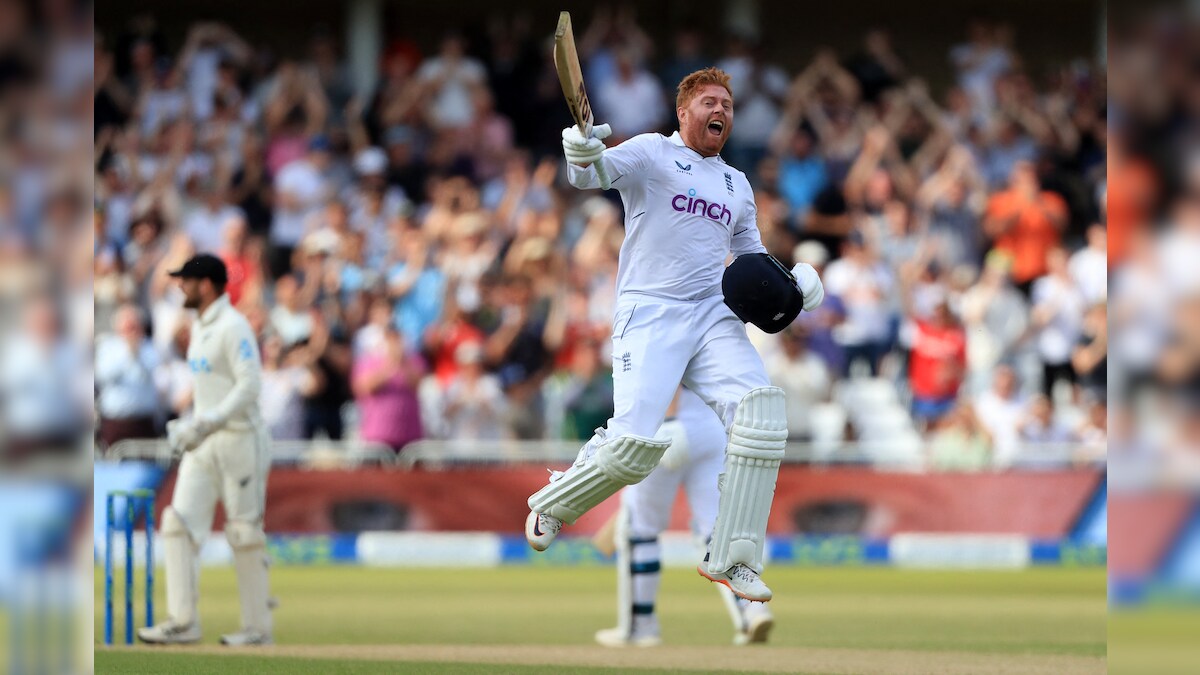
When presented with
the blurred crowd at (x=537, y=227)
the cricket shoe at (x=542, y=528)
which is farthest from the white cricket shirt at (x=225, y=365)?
the blurred crowd at (x=537, y=227)

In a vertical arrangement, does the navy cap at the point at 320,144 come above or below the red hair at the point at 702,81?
above

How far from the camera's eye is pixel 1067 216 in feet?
58.0

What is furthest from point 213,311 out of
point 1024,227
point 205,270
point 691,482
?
point 1024,227

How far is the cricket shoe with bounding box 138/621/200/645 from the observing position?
907 centimetres

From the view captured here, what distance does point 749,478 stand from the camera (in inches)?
269

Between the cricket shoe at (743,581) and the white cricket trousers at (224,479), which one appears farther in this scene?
the white cricket trousers at (224,479)

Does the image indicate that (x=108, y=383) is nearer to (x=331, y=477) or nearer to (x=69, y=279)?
(x=331, y=477)

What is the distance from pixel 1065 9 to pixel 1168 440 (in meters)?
18.6

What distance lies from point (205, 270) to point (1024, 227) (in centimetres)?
993

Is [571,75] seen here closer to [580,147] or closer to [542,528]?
[580,147]

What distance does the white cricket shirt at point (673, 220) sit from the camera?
278 inches

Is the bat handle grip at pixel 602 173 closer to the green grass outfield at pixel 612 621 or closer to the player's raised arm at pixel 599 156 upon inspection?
the player's raised arm at pixel 599 156

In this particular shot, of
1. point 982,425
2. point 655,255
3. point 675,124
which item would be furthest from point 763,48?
point 655,255

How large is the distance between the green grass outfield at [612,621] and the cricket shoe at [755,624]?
10 centimetres
